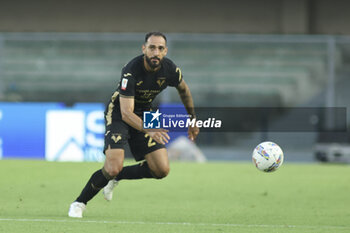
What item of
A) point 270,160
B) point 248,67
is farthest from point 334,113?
point 270,160

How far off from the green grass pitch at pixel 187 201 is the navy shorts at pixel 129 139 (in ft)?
2.27

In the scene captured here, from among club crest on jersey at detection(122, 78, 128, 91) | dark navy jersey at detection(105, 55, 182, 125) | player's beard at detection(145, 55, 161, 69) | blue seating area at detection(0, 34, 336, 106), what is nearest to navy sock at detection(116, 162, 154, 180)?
dark navy jersey at detection(105, 55, 182, 125)

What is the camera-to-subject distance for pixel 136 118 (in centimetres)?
689

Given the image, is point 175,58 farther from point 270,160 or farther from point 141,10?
point 270,160

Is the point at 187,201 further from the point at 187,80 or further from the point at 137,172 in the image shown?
the point at 187,80

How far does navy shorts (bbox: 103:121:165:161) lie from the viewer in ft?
24.0

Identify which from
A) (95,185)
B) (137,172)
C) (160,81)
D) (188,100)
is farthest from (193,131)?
(95,185)

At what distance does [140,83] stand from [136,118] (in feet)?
1.61

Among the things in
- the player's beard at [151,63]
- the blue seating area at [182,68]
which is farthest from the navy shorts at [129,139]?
the blue seating area at [182,68]

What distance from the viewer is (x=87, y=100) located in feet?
53.7

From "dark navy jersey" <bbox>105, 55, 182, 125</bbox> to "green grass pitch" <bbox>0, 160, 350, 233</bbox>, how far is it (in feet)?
3.66

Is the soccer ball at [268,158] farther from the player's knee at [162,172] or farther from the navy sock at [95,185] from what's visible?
the navy sock at [95,185]

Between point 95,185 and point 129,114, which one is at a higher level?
point 129,114

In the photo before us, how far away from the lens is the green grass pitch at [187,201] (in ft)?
22.5
